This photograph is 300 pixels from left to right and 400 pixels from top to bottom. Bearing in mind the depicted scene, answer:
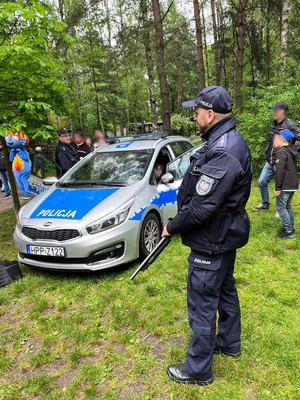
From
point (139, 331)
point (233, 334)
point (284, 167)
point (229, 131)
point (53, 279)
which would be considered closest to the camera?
point (229, 131)

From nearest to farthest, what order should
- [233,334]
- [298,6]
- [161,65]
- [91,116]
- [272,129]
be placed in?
1. [233,334]
2. [272,129]
3. [161,65]
4. [298,6]
5. [91,116]

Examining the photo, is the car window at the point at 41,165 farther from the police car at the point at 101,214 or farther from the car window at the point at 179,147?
the car window at the point at 179,147

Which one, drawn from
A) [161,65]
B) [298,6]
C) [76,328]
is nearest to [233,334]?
[76,328]

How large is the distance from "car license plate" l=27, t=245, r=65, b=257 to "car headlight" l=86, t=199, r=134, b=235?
1.41 ft

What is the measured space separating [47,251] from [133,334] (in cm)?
155

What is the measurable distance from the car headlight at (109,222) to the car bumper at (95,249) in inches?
2.1

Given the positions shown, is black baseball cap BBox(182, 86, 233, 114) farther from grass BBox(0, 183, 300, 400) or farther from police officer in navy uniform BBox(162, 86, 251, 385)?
grass BBox(0, 183, 300, 400)

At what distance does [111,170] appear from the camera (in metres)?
4.70

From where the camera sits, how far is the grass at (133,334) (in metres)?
2.17

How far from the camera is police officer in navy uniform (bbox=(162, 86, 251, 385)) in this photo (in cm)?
179

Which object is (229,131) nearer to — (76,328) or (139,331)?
(139,331)

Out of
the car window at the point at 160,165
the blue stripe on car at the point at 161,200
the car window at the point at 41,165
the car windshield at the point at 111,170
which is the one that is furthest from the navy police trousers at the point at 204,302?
the car window at the point at 41,165

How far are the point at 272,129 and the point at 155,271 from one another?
131 inches

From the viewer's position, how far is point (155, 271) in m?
3.93
